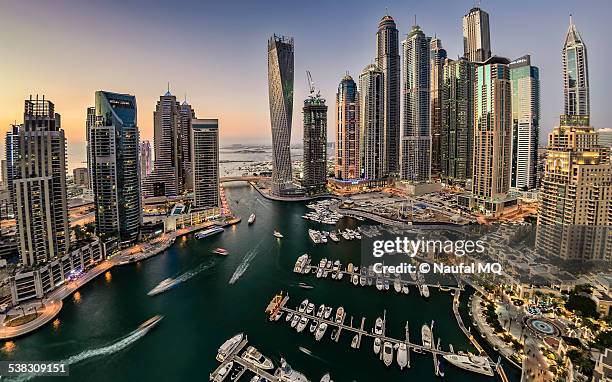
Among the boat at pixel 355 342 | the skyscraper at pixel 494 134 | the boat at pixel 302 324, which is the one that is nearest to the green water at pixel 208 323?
the boat at pixel 355 342

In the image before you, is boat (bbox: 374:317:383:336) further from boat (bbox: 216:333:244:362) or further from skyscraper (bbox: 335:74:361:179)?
skyscraper (bbox: 335:74:361:179)

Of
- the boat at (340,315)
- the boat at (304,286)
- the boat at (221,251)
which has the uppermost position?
the boat at (221,251)

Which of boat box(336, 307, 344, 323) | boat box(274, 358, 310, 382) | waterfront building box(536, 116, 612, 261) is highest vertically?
waterfront building box(536, 116, 612, 261)

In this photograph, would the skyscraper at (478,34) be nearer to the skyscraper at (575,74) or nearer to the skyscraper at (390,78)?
the skyscraper at (390,78)

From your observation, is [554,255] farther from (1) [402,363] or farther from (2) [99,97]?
(2) [99,97]

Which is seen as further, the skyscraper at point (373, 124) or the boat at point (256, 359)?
the skyscraper at point (373, 124)

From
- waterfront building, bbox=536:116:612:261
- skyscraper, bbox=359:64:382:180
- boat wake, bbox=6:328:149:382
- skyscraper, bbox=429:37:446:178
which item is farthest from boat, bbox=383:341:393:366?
skyscraper, bbox=429:37:446:178

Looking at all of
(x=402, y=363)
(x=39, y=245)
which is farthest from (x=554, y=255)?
(x=39, y=245)
